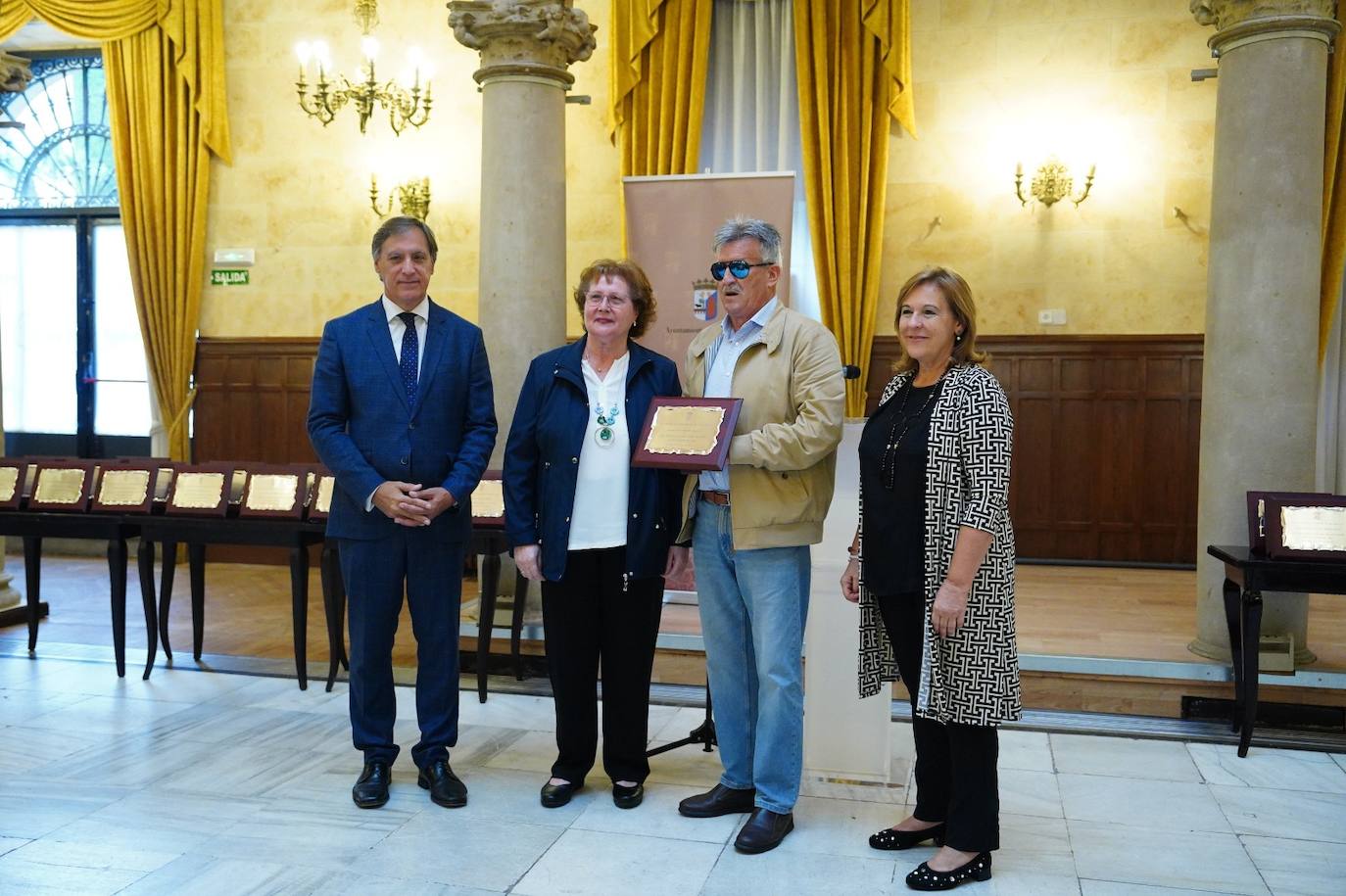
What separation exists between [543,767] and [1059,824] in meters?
1.74

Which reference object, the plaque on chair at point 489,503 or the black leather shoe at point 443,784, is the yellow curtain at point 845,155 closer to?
the plaque on chair at point 489,503

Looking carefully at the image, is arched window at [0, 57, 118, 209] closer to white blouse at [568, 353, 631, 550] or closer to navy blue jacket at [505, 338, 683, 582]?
navy blue jacket at [505, 338, 683, 582]

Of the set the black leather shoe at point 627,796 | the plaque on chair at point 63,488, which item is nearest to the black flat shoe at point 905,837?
the black leather shoe at point 627,796

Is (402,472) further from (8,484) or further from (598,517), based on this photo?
(8,484)

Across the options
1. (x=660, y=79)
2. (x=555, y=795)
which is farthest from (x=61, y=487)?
(x=660, y=79)

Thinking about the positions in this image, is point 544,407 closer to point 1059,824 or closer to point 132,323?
point 1059,824

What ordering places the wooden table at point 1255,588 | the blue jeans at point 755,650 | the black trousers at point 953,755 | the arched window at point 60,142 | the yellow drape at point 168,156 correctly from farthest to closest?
the arched window at point 60,142 → the yellow drape at point 168,156 → the wooden table at point 1255,588 → the blue jeans at point 755,650 → the black trousers at point 953,755

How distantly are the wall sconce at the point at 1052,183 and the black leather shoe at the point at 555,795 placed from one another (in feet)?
18.9

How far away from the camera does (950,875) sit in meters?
3.04

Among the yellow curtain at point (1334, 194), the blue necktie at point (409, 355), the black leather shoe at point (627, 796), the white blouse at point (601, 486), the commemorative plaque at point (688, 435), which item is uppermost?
the yellow curtain at point (1334, 194)

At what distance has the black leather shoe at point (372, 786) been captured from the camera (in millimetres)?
3629

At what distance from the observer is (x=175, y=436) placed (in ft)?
29.7

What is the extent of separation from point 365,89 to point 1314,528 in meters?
6.51

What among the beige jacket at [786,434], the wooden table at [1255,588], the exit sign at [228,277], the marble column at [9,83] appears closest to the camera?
the beige jacket at [786,434]
